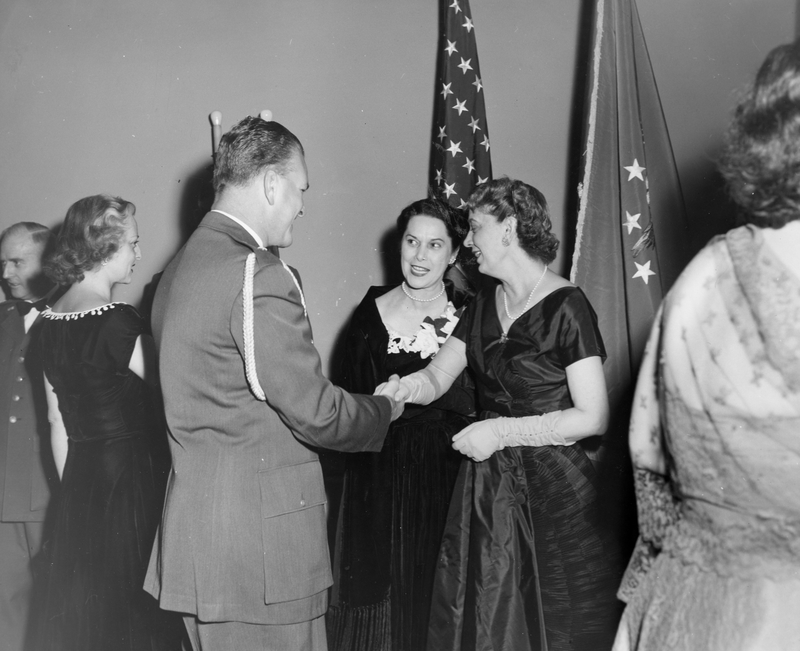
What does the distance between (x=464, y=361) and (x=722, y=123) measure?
1820 millimetres

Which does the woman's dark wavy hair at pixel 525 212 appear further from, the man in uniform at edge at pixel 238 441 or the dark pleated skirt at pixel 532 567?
the man in uniform at edge at pixel 238 441

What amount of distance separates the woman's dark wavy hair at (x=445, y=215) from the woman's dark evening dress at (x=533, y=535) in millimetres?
711

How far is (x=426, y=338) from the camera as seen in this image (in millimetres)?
2857

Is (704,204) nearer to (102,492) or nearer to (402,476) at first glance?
(402,476)

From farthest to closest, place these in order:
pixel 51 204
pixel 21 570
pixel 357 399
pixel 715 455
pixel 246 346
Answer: pixel 51 204 < pixel 21 570 < pixel 357 399 < pixel 246 346 < pixel 715 455

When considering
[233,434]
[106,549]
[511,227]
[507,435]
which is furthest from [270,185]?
[106,549]

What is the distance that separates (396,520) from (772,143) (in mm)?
1994

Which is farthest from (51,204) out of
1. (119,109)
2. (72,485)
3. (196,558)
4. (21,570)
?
(196,558)

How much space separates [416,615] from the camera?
2654 mm

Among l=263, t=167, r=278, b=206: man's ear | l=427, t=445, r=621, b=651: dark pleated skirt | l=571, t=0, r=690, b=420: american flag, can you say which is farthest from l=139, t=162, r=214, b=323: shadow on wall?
l=427, t=445, r=621, b=651: dark pleated skirt

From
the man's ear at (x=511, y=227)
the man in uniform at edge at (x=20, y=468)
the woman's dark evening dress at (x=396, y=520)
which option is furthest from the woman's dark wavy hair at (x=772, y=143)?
the man in uniform at edge at (x=20, y=468)

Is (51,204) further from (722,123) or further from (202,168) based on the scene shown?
(722,123)

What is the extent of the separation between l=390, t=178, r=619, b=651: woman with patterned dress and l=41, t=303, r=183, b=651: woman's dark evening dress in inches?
40.2

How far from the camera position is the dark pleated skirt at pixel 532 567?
2.22 m
